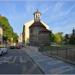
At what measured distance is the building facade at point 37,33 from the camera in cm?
10351

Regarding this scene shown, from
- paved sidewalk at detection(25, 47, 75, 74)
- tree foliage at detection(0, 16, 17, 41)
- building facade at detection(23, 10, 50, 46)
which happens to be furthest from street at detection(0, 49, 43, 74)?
tree foliage at detection(0, 16, 17, 41)

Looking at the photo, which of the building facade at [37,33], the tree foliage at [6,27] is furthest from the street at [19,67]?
the tree foliage at [6,27]

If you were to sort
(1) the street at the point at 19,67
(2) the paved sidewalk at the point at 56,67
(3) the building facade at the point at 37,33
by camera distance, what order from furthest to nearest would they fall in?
(3) the building facade at the point at 37,33
(1) the street at the point at 19,67
(2) the paved sidewalk at the point at 56,67

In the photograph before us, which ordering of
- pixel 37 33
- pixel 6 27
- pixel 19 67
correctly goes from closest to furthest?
pixel 19 67 → pixel 6 27 → pixel 37 33

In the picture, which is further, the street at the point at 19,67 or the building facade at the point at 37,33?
the building facade at the point at 37,33

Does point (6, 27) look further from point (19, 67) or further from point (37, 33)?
point (19, 67)

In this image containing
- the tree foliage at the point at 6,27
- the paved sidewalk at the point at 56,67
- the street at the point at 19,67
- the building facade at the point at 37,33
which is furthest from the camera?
the tree foliage at the point at 6,27

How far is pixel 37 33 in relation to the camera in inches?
4936

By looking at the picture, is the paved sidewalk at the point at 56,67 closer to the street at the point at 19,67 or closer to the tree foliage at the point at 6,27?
the street at the point at 19,67

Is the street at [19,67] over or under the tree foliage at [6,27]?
under

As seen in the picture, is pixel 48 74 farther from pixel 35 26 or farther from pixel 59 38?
pixel 59 38

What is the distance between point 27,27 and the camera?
5930 inches

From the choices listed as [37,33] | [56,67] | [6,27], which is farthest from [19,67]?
[37,33]

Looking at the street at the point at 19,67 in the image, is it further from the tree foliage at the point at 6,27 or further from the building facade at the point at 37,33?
the tree foliage at the point at 6,27
